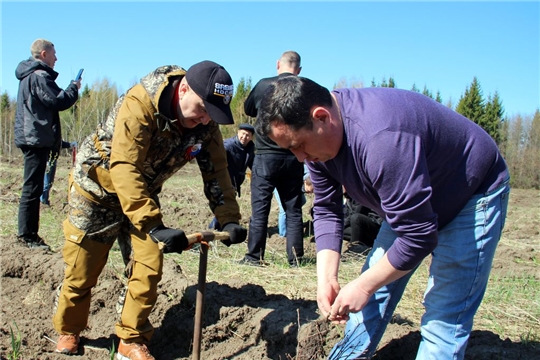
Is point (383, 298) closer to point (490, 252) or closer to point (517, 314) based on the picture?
point (490, 252)

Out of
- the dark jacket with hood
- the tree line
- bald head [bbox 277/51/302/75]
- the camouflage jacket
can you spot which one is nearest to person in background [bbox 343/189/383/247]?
bald head [bbox 277/51/302/75]

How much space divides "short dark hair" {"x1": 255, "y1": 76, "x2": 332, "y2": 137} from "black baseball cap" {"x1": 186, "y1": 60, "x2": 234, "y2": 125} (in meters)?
0.97

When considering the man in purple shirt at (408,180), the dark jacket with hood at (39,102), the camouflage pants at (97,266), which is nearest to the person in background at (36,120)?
the dark jacket with hood at (39,102)

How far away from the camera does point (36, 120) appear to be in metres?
6.29

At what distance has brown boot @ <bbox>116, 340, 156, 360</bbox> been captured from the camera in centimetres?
345

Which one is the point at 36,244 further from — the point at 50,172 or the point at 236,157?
the point at 50,172

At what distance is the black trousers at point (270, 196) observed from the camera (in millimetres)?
5867

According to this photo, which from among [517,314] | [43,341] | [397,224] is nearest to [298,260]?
[517,314]

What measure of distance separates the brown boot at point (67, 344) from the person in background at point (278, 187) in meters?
2.44

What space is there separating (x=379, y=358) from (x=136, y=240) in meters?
1.69

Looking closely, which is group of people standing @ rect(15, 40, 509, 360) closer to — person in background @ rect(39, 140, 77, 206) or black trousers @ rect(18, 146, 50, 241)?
black trousers @ rect(18, 146, 50, 241)

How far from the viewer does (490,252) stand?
2453 millimetres

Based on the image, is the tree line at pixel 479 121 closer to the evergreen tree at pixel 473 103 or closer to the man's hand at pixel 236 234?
the evergreen tree at pixel 473 103

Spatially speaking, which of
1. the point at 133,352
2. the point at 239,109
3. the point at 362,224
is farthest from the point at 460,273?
the point at 239,109
